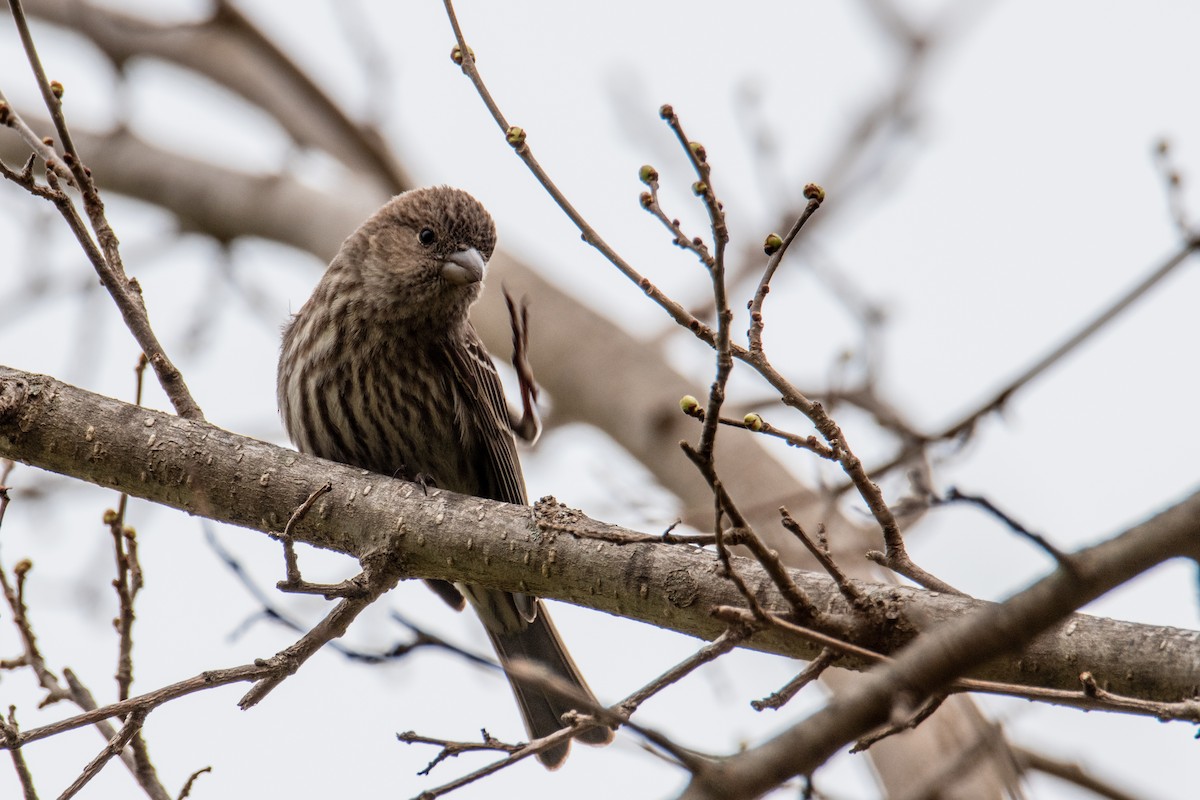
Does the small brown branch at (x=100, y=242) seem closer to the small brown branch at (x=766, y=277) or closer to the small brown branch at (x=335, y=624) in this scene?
the small brown branch at (x=335, y=624)

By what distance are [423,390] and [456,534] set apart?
1636mm

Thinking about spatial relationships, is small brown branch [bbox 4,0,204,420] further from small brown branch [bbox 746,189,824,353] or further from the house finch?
small brown branch [bbox 746,189,824,353]

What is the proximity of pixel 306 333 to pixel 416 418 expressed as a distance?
65 centimetres

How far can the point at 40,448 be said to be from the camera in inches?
141

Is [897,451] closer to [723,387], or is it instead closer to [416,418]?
[416,418]

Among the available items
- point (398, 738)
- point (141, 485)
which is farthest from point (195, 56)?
point (398, 738)

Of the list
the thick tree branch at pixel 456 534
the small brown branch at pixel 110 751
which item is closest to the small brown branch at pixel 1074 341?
the thick tree branch at pixel 456 534

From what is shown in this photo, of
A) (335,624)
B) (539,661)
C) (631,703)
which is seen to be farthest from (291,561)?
(539,661)

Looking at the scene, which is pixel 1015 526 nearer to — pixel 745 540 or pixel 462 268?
pixel 745 540

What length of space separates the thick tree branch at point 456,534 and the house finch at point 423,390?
1246 mm

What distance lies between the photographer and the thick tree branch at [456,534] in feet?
9.48

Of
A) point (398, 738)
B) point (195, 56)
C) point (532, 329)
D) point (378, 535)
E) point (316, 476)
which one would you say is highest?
point (195, 56)

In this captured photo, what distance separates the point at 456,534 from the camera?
346cm

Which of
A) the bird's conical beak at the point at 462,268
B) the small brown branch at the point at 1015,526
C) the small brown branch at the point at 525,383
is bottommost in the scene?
the small brown branch at the point at 1015,526
